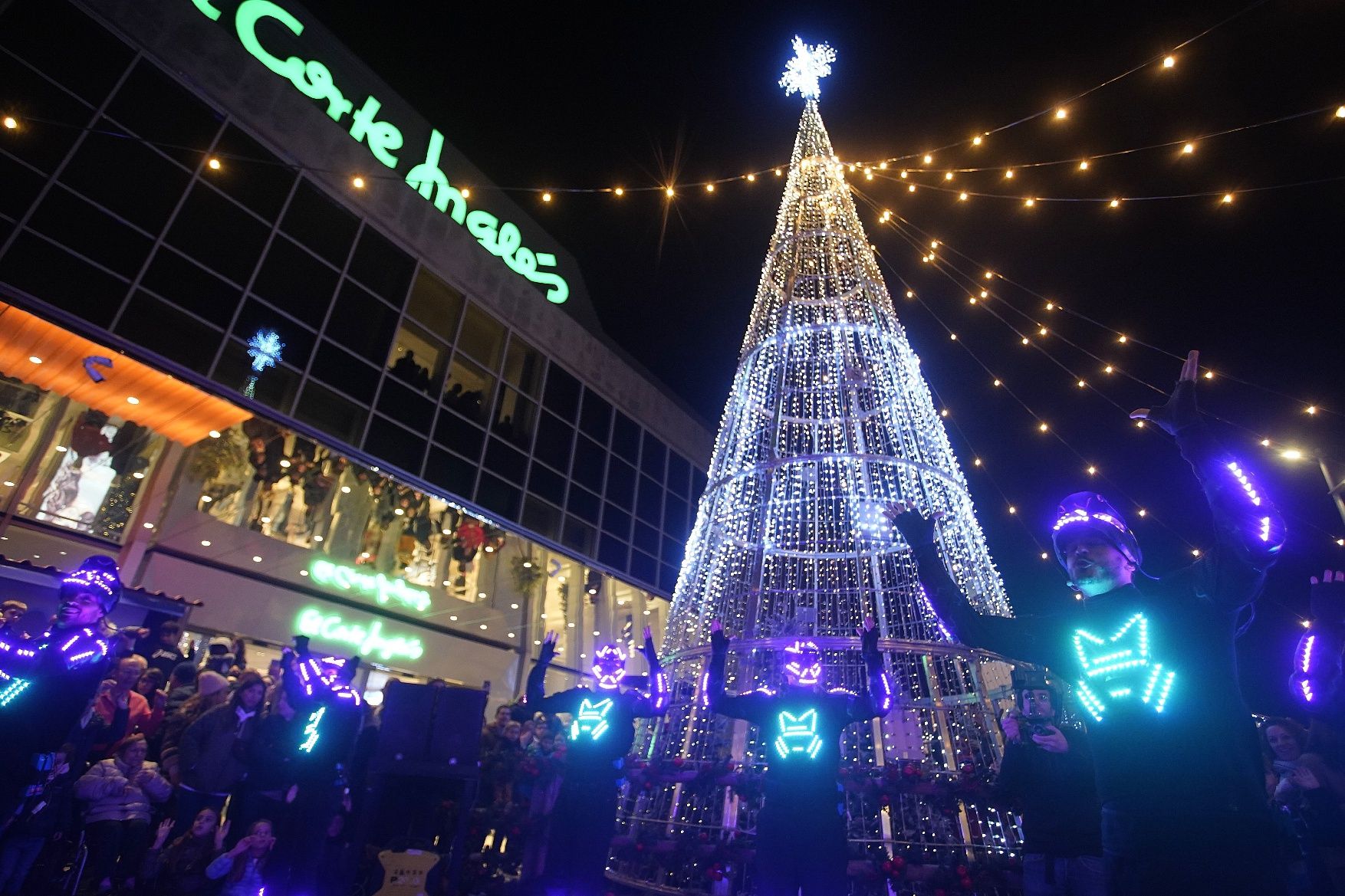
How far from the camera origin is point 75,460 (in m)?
10.1

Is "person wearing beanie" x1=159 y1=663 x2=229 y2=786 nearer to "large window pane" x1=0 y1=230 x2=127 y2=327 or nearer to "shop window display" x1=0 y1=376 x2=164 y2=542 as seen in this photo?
"shop window display" x1=0 y1=376 x2=164 y2=542

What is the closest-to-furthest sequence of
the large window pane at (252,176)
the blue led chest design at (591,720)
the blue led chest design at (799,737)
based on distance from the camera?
1. the blue led chest design at (799,737)
2. the blue led chest design at (591,720)
3. the large window pane at (252,176)

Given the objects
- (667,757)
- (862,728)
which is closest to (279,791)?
(667,757)

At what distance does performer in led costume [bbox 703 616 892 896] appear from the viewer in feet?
15.9

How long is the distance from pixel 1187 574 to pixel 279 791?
6.69m

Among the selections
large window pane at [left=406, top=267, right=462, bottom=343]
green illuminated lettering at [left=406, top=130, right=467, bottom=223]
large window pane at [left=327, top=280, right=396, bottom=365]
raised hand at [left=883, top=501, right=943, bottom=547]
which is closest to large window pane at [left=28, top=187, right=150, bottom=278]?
large window pane at [left=327, top=280, right=396, bottom=365]

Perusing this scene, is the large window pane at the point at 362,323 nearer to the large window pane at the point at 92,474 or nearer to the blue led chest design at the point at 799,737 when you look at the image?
the large window pane at the point at 92,474

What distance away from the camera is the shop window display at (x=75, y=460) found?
9516 mm

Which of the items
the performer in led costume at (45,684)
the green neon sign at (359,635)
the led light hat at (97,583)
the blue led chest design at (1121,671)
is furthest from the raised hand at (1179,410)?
the green neon sign at (359,635)

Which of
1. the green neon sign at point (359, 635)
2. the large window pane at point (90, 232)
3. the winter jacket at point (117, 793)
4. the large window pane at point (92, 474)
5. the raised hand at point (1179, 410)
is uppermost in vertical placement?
the large window pane at point (90, 232)

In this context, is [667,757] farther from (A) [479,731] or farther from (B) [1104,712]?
(B) [1104,712]

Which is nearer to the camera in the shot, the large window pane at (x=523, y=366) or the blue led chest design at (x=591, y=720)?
the blue led chest design at (x=591, y=720)

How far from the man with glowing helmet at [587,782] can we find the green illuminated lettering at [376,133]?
12071mm

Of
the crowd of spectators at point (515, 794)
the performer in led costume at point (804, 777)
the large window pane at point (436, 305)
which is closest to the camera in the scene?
the performer in led costume at point (804, 777)
